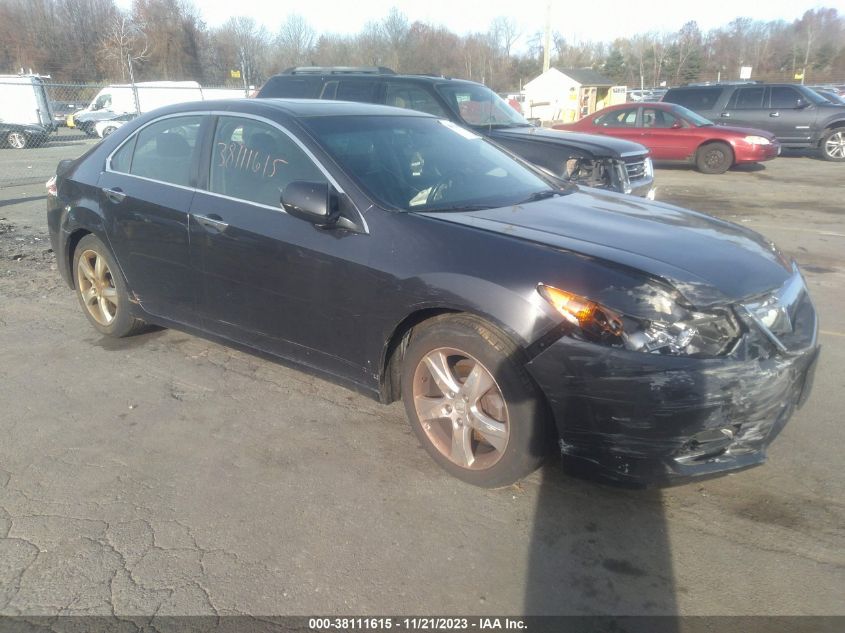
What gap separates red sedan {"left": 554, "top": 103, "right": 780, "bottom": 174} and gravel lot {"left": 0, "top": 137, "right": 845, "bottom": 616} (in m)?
12.1

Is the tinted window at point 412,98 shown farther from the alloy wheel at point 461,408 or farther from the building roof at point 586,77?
the building roof at point 586,77

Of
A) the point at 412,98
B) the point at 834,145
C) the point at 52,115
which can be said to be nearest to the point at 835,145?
the point at 834,145

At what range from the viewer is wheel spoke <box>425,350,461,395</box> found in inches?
126

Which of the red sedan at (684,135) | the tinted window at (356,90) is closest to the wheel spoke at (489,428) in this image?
the tinted window at (356,90)

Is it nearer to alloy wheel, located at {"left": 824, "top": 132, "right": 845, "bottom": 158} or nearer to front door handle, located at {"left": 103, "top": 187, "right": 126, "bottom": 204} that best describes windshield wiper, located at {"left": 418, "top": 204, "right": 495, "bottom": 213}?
front door handle, located at {"left": 103, "top": 187, "right": 126, "bottom": 204}

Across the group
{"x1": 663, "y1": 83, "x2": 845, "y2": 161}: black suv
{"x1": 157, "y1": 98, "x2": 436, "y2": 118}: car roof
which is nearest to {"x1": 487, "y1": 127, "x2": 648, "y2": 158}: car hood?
{"x1": 157, "y1": 98, "x2": 436, "y2": 118}: car roof

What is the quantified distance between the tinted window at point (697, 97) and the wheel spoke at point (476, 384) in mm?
17489

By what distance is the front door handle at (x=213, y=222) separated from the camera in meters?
3.95

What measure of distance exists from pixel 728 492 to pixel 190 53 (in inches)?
2464

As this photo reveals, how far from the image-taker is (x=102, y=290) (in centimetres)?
511

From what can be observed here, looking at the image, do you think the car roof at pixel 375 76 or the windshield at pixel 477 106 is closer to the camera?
the windshield at pixel 477 106

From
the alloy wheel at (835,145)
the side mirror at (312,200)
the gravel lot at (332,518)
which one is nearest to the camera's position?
the gravel lot at (332,518)

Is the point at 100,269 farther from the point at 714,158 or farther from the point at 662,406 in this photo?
the point at 714,158

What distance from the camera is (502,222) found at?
3.37 meters
